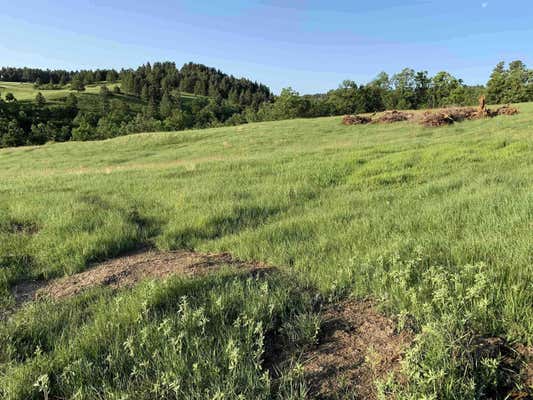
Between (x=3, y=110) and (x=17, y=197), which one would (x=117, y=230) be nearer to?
(x=17, y=197)

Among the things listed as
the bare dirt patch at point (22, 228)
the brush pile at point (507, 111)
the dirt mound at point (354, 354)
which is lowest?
the bare dirt patch at point (22, 228)

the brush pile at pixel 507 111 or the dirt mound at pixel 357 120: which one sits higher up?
the brush pile at pixel 507 111

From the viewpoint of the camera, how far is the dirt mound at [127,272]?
4031mm

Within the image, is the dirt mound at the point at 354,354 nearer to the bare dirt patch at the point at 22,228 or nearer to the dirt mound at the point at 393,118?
the bare dirt patch at the point at 22,228

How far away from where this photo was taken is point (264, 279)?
3.79 metres

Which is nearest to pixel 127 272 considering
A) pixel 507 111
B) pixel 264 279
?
pixel 264 279

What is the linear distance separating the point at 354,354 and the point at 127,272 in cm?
304

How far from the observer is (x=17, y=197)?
9195 millimetres

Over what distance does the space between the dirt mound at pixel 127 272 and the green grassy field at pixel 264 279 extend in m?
0.22

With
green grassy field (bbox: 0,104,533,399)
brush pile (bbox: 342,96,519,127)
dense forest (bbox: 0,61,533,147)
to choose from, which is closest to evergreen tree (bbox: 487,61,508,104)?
dense forest (bbox: 0,61,533,147)

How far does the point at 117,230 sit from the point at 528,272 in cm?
554

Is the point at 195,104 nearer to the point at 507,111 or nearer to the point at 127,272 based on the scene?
the point at 507,111

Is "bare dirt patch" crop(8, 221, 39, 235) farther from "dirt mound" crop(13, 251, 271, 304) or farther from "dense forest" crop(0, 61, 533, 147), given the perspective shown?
"dense forest" crop(0, 61, 533, 147)

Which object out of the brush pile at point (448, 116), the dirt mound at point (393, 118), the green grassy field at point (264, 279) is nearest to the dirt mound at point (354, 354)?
the green grassy field at point (264, 279)
